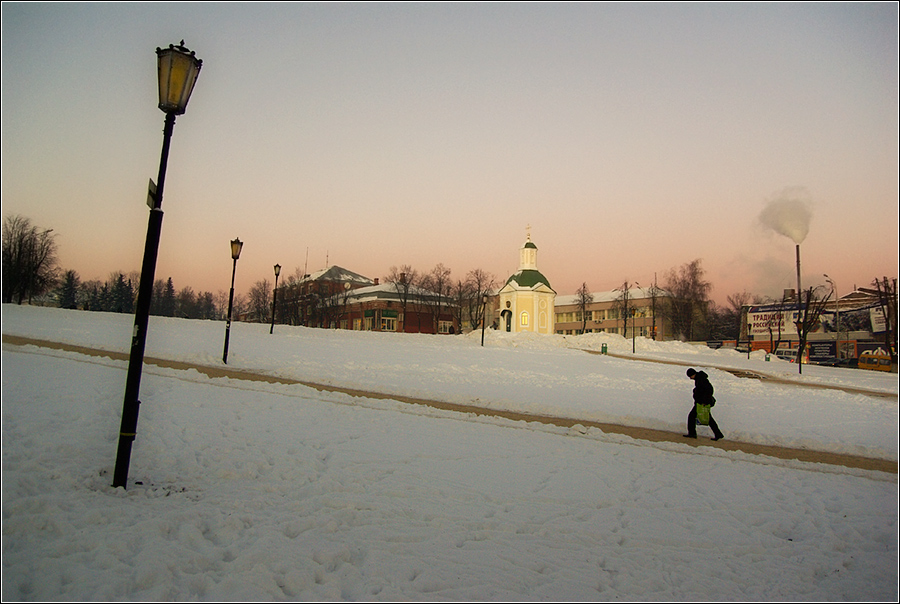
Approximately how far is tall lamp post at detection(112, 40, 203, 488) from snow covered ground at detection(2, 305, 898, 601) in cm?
63

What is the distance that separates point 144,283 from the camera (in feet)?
18.5

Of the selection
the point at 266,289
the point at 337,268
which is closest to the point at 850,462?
the point at 337,268

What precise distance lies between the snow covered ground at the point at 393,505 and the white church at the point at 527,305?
49696 mm

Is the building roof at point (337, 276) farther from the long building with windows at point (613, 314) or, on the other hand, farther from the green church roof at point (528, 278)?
the long building with windows at point (613, 314)

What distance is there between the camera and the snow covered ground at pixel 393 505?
15.2ft

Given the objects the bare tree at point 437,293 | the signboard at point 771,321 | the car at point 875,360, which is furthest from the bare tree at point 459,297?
the car at point 875,360

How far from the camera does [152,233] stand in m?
5.68

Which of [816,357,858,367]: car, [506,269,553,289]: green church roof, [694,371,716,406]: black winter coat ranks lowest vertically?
[694,371,716,406]: black winter coat

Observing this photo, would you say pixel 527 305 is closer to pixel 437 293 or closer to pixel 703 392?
pixel 437 293

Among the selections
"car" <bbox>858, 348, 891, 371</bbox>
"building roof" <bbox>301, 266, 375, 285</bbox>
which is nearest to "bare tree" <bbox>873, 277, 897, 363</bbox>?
"car" <bbox>858, 348, 891, 371</bbox>

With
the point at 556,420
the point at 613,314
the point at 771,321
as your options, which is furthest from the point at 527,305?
the point at 556,420

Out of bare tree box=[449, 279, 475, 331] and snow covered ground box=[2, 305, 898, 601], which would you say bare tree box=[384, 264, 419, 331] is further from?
snow covered ground box=[2, 305, 898, 601]

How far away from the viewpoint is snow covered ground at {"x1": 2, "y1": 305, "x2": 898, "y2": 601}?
4.62 m

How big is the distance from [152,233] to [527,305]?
6028 centimetres
